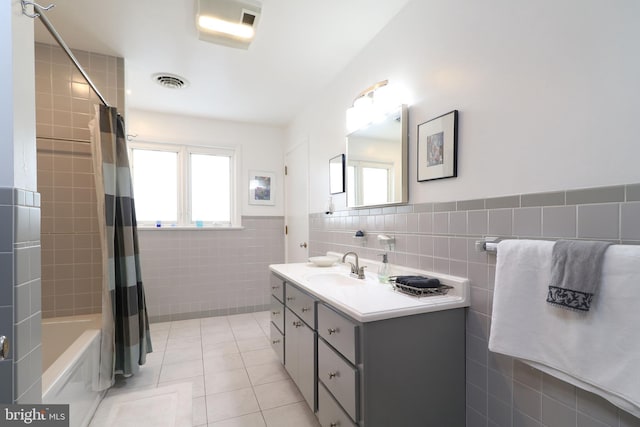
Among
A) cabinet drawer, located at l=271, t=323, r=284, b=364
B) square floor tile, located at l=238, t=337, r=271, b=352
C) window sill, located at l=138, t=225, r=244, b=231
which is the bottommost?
square floor tile, located at l=238, t=337, r=271, b=352

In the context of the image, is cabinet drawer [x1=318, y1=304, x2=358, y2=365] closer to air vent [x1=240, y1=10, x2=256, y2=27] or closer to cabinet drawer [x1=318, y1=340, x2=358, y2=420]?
cabinet drawer [x1=318, y1=340, x2=358, y2=420]

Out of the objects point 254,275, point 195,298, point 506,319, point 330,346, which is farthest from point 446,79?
point 195,298

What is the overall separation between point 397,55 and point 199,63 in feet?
5.17

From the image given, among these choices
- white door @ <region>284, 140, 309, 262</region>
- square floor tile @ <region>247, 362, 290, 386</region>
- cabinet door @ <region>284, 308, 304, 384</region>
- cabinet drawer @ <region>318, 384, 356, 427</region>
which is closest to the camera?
cabinet drawer @ <region>318, 384, 356, 427</region>

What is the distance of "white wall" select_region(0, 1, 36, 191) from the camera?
0.89m

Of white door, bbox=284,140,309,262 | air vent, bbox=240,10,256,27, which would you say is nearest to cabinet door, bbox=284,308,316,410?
white door, bbox=284,140,309,262

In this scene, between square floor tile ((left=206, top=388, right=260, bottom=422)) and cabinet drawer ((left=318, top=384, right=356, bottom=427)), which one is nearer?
cabinet drawer ((left=318, top=384, right=356, bottom=427))

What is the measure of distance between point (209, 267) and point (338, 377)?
2.62 metres

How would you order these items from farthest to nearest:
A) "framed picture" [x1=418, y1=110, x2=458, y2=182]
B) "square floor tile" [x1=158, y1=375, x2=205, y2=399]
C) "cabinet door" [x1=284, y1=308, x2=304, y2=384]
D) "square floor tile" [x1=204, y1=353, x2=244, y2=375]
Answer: "square floor tile" [x1=204, y1=353, x2=244, y2=375] < "square floor tile" [x1=158, y1=375, x2=205, y2=399] < "cabinet door" [x1=284, y1=308, x2=304, y2=384] < "framed picture" [x1=418, y1=110, x2=458, y2=182]

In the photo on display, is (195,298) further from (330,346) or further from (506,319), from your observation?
(506,319)

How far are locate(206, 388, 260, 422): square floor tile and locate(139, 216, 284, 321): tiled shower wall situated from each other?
1679 millimetres

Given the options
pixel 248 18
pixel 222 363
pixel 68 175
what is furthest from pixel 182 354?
pixel 248 18

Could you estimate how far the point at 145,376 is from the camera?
2156 millimetres

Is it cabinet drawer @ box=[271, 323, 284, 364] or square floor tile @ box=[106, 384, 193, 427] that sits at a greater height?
cabinet drawer @ box=[271, 323, 284, 364]
